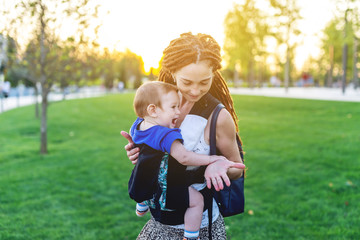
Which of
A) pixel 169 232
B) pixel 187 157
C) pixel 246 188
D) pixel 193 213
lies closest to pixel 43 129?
pixel 246 188

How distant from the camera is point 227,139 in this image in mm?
2016

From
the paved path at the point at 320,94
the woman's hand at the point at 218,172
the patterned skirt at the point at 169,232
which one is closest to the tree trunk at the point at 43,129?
the patterned skirt at the point at 169,232

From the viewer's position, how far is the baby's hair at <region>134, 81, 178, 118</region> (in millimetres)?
1938

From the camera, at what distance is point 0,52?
29.4 ft

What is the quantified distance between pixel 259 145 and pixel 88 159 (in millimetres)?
4668

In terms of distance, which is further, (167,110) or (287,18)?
(287,18)

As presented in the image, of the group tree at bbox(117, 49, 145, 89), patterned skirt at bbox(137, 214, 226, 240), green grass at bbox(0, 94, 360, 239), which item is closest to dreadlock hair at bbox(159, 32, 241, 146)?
patterned skirt at bbox(137, 214, 226, 240)

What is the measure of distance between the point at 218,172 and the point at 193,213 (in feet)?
1.11

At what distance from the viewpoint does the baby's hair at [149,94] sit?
1.94 metres

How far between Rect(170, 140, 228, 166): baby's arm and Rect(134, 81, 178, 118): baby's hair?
0.87 feet

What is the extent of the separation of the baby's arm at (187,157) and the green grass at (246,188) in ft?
11.7

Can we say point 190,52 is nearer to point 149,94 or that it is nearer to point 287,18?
point 149,94

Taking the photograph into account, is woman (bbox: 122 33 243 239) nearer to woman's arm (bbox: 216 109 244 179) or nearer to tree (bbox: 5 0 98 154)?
woman's arm (bbox: 216 109 244 179)

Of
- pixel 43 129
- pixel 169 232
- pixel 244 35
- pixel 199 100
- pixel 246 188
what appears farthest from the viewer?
pixel 244 35
